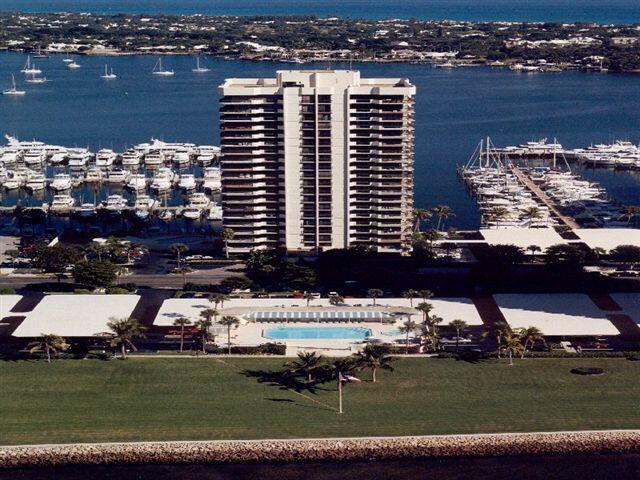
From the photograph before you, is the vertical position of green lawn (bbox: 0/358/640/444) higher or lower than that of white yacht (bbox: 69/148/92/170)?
lower

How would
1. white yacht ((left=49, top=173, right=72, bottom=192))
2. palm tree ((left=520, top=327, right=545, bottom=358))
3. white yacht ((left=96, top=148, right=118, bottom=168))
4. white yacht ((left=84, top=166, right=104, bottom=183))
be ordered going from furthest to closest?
white yacht ((left=96, top=148, right=118, bottom=168)) < white yacht ((left=84, top=166, right=104, bottom=183)) < white yacht ((left=49, top=173, right=72, bottom=192)) < palm tree ((left=520, top=327, right=545, bottom=358))

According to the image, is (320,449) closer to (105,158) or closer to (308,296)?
(308,296)

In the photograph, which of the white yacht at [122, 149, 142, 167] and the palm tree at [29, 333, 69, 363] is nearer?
the palm tree at [29, 333, 69, 363]

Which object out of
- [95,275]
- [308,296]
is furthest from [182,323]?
[95,275]

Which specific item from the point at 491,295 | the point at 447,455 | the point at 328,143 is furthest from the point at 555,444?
the point at 328,143

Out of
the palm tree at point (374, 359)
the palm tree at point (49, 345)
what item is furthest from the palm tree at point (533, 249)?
the palm tree at point (49, 345)

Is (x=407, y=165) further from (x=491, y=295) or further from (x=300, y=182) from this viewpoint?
(x=491, y=295)

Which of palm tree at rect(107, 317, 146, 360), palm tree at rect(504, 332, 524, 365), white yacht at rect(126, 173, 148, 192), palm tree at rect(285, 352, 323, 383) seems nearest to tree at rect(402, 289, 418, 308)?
palm tree at rect(504, 332, 524, 365)

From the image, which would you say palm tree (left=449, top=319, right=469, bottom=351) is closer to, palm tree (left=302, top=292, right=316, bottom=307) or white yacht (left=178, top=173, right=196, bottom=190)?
palm tree (left=302, top=292, right=316, bottom=307)

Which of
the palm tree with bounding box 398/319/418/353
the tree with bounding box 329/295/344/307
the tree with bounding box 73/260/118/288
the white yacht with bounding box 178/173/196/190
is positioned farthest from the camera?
the white yacht with bounding box 178/173/196/190
